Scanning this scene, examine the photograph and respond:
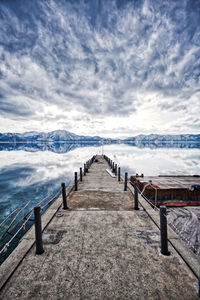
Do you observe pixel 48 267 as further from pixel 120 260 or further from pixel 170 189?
pixel 170 189

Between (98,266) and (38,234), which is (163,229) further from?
(38,234)

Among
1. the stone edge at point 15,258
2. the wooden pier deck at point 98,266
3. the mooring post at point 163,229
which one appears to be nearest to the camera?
the wooden pier deck at point 98,266

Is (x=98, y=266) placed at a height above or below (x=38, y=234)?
below

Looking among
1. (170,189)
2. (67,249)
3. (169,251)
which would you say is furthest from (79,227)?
(170,189)

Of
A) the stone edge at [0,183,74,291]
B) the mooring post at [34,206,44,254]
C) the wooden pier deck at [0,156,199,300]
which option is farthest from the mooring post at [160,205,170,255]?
the stone edge at [0,183,74,291]

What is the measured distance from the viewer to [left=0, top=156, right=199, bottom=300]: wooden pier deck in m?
3.32

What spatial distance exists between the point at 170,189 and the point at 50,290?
1212cm

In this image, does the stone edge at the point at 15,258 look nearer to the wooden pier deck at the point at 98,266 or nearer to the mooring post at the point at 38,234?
the wooden pier deck at the point at 98,266

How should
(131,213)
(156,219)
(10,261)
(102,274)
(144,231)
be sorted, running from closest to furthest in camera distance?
(102,274) → (10,261) → (144,231) → (156,219) → (131,213)

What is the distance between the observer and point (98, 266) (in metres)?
4.06

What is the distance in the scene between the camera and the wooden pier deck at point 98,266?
3.32 metres

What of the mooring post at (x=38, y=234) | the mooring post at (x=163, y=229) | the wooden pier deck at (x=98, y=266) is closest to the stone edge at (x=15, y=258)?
the wooden pier deck at (x=98, y=266)

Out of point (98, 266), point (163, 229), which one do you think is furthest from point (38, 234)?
point (163, 229)

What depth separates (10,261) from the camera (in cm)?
418
